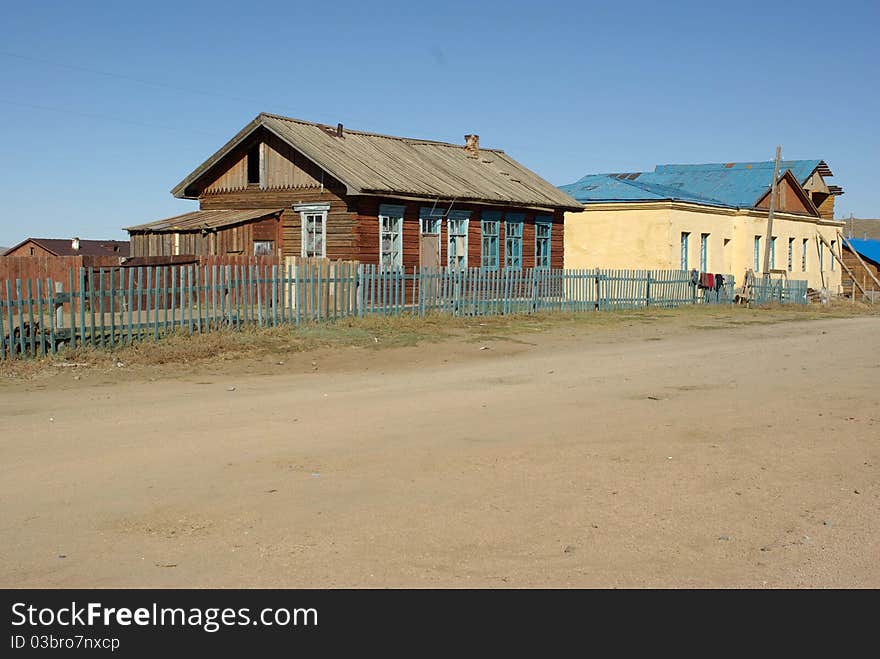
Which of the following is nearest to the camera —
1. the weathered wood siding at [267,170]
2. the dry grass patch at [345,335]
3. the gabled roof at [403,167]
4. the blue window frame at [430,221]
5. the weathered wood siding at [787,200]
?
the dry grass patch at [345,335]

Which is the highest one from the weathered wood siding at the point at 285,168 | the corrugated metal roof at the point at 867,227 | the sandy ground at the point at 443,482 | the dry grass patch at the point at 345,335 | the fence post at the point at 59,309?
the corrugated metal roof at the point at 867,227

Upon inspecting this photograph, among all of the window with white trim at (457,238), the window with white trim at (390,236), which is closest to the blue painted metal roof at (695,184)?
the window with white trim at (457,238)

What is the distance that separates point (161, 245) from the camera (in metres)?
27.8

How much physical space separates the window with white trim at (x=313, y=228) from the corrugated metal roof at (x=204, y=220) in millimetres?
943

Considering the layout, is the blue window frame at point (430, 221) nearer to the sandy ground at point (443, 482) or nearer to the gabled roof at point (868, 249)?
the sandy ground at point (443, 482)

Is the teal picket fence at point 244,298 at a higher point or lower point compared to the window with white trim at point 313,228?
lower

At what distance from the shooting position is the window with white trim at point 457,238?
29.8 meters

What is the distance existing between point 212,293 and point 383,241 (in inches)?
400

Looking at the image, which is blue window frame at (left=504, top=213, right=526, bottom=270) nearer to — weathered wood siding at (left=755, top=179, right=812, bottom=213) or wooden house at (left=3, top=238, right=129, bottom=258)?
weathered wood siding at (left=755, top=179, right=812, bottom=213)

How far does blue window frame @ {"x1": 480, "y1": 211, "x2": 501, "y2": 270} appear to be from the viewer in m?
30.9

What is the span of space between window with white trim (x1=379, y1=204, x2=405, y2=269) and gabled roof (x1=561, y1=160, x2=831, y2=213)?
13.1 meters

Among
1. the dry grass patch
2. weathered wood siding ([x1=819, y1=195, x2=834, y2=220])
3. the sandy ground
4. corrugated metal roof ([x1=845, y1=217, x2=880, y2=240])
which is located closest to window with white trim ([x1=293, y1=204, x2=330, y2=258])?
the dry grass patch

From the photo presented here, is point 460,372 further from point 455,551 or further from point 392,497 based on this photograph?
point 455,551

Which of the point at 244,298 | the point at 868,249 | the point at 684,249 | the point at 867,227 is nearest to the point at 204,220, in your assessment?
the point at 244,298
